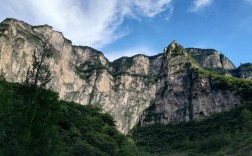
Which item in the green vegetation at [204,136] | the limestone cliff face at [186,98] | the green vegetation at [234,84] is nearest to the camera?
the green vegetation at [204,136]

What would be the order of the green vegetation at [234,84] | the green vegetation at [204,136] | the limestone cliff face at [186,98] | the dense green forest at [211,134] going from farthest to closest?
the limestone cliff face at [186,98]
the green vegetation at [234,84]
the dense green forest at [211,134]
the green vegetation at [204,136]

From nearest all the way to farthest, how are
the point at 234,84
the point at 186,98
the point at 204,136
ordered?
the point at 204,136
the point at 234,84
the point at 186,98

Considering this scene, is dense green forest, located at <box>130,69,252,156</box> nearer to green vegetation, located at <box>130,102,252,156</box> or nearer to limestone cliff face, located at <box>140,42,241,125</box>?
green vegetation, located at <box>130,102,252,156</box>

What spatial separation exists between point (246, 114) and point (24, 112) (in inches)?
3911

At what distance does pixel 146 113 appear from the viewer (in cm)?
19512

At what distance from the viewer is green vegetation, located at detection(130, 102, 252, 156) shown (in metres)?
106

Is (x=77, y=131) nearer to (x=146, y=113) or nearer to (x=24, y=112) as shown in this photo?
(x=24, y=112)

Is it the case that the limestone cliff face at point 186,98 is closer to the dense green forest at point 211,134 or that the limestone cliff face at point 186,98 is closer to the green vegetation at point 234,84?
the green vegetation at point 234,84

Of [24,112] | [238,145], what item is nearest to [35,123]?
[24,112]

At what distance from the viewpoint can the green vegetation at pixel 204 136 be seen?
348ft

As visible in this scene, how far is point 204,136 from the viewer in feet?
456

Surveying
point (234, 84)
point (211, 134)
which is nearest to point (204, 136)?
point (211, 134)

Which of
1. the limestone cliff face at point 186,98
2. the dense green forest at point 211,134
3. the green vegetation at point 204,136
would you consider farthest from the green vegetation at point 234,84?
the green vegetation at point 204,136

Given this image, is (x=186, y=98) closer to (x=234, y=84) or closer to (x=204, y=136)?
(x=234, y=84)
